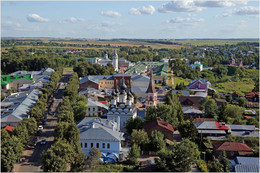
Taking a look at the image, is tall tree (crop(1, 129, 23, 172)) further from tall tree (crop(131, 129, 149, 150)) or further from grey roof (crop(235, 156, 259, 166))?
grey roof (crop(235, 156, 259, 166))

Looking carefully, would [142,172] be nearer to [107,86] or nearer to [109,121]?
[109,121]

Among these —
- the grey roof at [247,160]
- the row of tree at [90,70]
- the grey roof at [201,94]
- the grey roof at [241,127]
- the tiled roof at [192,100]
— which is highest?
the row of tree at [90,70]

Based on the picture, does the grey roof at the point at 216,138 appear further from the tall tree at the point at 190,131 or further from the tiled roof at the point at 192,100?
A: the tiled roof at the point at 192,100

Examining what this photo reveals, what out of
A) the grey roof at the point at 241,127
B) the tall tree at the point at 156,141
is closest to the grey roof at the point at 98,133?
the tall tree at the point at 156,141

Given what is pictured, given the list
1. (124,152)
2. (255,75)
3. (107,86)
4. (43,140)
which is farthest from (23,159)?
(255,75)

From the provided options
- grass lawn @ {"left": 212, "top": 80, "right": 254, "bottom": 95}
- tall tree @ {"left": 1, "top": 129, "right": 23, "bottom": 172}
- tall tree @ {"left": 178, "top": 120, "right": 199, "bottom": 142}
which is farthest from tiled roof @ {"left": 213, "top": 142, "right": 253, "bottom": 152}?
grass lawn @ {"left": 212, "top": 80, "right": 254, "bottom": 95}

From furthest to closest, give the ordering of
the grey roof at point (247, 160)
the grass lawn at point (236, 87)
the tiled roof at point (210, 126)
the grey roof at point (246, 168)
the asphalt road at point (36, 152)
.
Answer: the grass lawn at point (236, 87), the tiled roof at point (210, 126), the asphalt road at point (36, 152), the grey roof at point (247, 160), the grey roof at point (246, 168)
